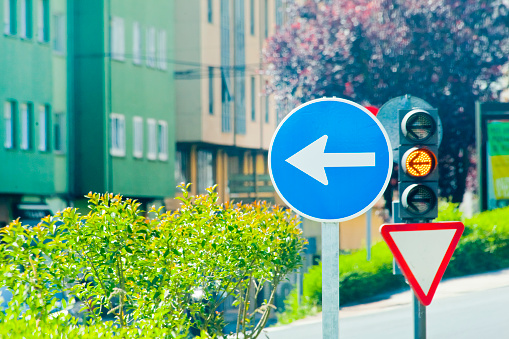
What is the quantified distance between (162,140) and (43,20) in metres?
8.21

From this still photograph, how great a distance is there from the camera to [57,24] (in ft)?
118

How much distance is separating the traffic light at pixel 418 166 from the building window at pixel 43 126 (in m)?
28.0

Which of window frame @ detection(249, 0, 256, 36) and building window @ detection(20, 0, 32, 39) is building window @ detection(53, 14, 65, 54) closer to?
building window @ detection(20, 0, 32, 39)

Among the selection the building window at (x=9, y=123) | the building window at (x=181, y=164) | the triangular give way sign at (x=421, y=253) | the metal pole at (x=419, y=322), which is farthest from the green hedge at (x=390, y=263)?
the building window at (x=181, y=164)

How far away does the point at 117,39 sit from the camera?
37750mm

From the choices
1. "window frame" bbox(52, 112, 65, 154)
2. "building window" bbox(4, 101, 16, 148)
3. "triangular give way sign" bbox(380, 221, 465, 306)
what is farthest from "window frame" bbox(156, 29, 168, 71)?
"triangular give way sign" bbox(380, 221, 465, 306)

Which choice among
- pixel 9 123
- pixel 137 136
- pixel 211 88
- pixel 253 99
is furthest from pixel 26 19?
pixel 253 99

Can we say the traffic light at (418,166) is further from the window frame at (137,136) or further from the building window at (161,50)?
the building window at (161,50)

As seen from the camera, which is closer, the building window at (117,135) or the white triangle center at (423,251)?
the white triangle center at (423,251)

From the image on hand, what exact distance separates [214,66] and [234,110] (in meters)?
3.11

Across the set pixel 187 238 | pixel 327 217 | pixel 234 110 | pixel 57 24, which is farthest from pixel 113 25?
pixel 327 217

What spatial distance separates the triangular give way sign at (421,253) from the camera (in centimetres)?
686

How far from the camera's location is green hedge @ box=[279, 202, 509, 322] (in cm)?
1816

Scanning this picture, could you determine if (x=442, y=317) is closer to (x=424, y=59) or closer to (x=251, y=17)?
(x=424, y=59)
